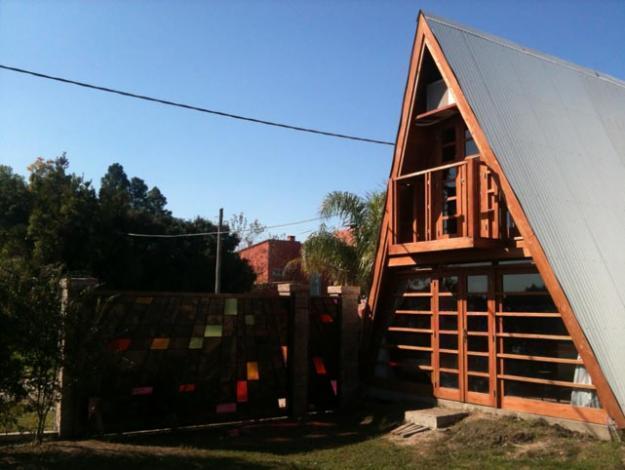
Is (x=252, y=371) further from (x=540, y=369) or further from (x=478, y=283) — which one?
(x=540, y=369)

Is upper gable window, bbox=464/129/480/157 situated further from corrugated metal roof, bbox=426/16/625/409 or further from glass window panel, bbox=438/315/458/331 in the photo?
glass window panel, bbox=438/315/458/331

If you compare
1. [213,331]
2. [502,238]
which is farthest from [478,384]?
[213,331]

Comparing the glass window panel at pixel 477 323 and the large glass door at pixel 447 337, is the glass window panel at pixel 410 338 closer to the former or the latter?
the large glass door at pixel 447 337

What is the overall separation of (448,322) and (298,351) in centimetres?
268

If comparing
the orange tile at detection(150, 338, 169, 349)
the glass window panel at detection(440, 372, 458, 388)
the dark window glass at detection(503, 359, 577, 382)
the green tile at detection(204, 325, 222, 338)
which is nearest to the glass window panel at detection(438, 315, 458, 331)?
the glass window panel at detection(440, 372, 458, 388)

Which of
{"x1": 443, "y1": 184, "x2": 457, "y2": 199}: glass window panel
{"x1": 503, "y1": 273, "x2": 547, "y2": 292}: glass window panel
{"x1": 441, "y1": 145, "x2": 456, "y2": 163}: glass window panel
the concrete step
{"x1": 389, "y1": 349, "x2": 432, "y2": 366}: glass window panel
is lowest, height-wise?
the concrete step

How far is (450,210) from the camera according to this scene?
11.1 meters

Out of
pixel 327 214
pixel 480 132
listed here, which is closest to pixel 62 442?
pixel 480 132

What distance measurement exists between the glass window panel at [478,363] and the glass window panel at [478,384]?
140mm

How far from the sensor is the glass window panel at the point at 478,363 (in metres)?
9.95

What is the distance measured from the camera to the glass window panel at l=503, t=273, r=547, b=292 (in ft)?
30.5

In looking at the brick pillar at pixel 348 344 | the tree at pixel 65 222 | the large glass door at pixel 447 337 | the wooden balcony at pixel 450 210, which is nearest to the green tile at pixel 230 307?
the brick pillar at pixel 348 344

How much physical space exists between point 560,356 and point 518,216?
2.11m

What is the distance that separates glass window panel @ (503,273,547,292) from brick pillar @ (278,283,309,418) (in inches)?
139
